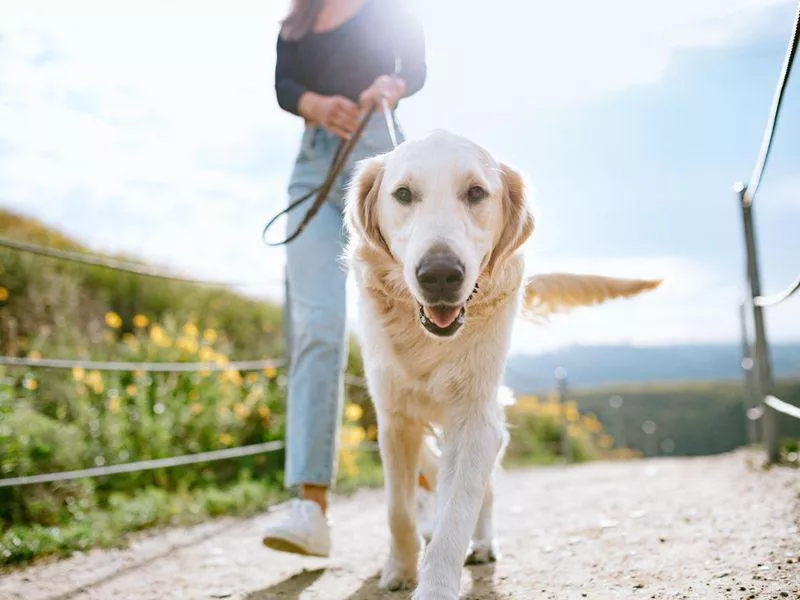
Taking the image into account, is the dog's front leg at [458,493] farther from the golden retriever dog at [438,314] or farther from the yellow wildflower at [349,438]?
the yellow wildflower at [349,438]

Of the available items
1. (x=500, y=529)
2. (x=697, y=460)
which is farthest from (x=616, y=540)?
(x=697, y=460)

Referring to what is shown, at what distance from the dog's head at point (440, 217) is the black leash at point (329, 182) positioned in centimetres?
33

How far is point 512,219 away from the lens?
2.27m

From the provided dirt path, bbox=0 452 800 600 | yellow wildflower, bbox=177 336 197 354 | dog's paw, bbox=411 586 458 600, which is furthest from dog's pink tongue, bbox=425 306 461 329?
yellow wildflower, bbox=177 336 197 354

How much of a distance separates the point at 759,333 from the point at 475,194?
3.21 metres

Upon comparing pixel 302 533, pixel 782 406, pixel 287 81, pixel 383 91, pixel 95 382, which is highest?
pixel 287 81

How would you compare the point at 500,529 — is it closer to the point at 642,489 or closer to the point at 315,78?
the point at 642,489

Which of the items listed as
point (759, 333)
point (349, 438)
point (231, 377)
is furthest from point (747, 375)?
point (231, 377)

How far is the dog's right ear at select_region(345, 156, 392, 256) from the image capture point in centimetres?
229

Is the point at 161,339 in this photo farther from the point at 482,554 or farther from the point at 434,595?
the point at 434,595

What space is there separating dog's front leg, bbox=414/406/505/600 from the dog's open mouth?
0.31 metres

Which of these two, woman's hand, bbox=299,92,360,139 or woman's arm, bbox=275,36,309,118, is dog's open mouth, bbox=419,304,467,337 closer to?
woman's hand, bbox=299,92,360,139

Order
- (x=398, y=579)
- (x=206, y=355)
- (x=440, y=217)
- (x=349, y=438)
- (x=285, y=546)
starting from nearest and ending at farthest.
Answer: (x=440, y=217)
(x=398, y=579)
(x=285, y=546)
(x=206, y=355)
(x=349, y=438)

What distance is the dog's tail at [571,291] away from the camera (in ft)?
9.83
